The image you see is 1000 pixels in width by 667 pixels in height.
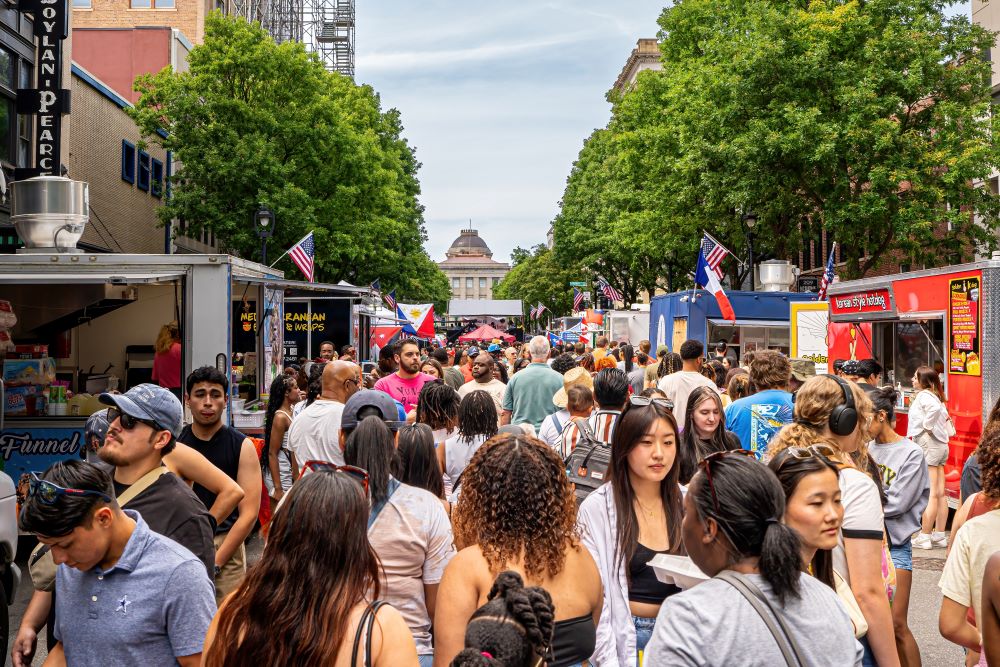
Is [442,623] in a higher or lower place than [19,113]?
lower

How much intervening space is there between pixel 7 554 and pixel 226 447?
2.10 meters

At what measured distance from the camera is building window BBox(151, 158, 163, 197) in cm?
3388

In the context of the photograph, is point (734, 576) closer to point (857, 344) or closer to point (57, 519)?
point (57, 519)

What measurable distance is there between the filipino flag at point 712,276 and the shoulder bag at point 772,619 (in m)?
20.8

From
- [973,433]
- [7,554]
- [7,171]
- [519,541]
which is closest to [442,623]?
[519,541]

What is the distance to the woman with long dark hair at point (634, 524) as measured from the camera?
3.72m

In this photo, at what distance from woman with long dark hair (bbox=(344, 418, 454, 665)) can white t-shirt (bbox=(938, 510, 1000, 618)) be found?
194 centimetres

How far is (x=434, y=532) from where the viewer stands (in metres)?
3.97

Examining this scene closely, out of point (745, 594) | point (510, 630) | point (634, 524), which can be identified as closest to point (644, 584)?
point (634, 524)

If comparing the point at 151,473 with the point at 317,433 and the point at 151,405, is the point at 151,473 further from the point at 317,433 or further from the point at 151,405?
the point at 317,433

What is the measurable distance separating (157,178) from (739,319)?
856 inches

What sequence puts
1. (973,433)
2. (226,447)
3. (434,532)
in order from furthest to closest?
1. (973,433)
2. (226,447)
3. (434,532)

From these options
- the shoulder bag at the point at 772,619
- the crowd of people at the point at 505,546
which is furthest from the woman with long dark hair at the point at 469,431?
the shoulder bag at the point at 772,619

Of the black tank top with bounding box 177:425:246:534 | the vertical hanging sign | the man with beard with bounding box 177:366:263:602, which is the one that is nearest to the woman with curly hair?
the man with beard with bounding box 177:366:263:602
